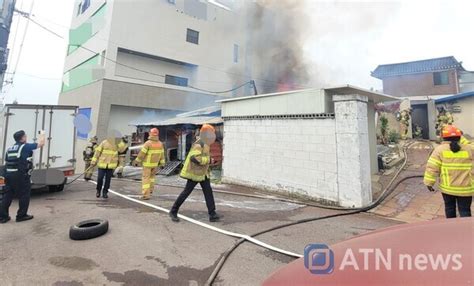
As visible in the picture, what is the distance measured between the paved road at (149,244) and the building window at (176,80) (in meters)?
16.9

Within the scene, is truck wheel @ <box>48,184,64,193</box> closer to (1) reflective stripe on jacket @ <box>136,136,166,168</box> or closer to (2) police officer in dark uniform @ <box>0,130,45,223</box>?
(2) police officer in dark uniform @ <box>0,130,45,223</box>

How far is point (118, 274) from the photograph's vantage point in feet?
9.78

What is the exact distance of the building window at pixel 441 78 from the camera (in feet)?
73.5

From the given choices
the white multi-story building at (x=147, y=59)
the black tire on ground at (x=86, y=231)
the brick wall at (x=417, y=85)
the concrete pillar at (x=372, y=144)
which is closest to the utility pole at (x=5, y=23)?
the white multi-story building at (x=147, y=59)

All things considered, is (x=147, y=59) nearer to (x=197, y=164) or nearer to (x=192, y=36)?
(x=192, y=36)

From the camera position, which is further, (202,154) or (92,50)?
(92,50)

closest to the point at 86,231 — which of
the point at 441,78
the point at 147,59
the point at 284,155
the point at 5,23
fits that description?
the point at 284,155

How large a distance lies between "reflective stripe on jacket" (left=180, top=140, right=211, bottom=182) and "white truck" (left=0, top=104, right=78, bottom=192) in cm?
461

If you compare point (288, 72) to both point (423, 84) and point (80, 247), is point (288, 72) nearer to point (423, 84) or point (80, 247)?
point (423, 84)

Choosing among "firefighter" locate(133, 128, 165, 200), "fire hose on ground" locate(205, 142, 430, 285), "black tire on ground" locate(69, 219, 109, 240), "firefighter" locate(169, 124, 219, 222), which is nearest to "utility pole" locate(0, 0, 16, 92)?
"firefighter" locate(133, 128, 165, 200)

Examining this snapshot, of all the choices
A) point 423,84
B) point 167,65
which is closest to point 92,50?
point 167,65

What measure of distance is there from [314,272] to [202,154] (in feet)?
11.5

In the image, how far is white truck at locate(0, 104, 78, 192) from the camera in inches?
263

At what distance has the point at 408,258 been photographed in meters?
1.29
